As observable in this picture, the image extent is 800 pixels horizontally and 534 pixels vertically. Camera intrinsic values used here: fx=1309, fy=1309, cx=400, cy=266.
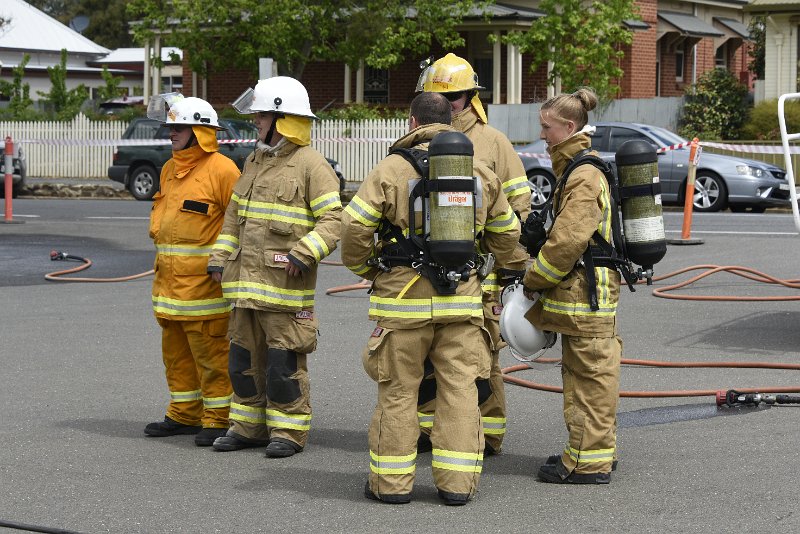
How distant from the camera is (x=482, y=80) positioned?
37469mm

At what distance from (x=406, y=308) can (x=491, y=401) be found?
110 centimetres

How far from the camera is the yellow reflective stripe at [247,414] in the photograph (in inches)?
265

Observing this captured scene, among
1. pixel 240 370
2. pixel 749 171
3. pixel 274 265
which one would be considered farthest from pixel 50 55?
pixel 274 265

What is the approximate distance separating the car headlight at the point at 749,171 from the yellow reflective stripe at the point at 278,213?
16.2 meters

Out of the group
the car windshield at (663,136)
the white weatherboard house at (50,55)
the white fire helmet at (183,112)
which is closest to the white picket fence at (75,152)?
the car windshield at (663,136)

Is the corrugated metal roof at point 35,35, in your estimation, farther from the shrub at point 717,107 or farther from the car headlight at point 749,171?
the car headlight at point 749,171

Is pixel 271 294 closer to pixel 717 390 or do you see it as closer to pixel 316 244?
pixel 316 244

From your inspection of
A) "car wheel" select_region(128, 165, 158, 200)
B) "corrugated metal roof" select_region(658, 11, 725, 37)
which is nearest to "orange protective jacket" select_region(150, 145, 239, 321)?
"car wheel" select_region(128, 165, 158, 200)

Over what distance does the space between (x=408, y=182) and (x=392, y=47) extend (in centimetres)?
2641

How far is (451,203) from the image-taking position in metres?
5.49

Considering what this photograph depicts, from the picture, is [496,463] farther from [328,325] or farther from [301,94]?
[328,325]

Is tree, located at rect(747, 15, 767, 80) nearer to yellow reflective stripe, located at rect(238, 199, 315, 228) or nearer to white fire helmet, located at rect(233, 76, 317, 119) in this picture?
white fire helmet, located at rect(233, 76, 317, 119)

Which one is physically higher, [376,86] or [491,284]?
[376,86]

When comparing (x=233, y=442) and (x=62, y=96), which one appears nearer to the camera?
(x=233, y=442)
